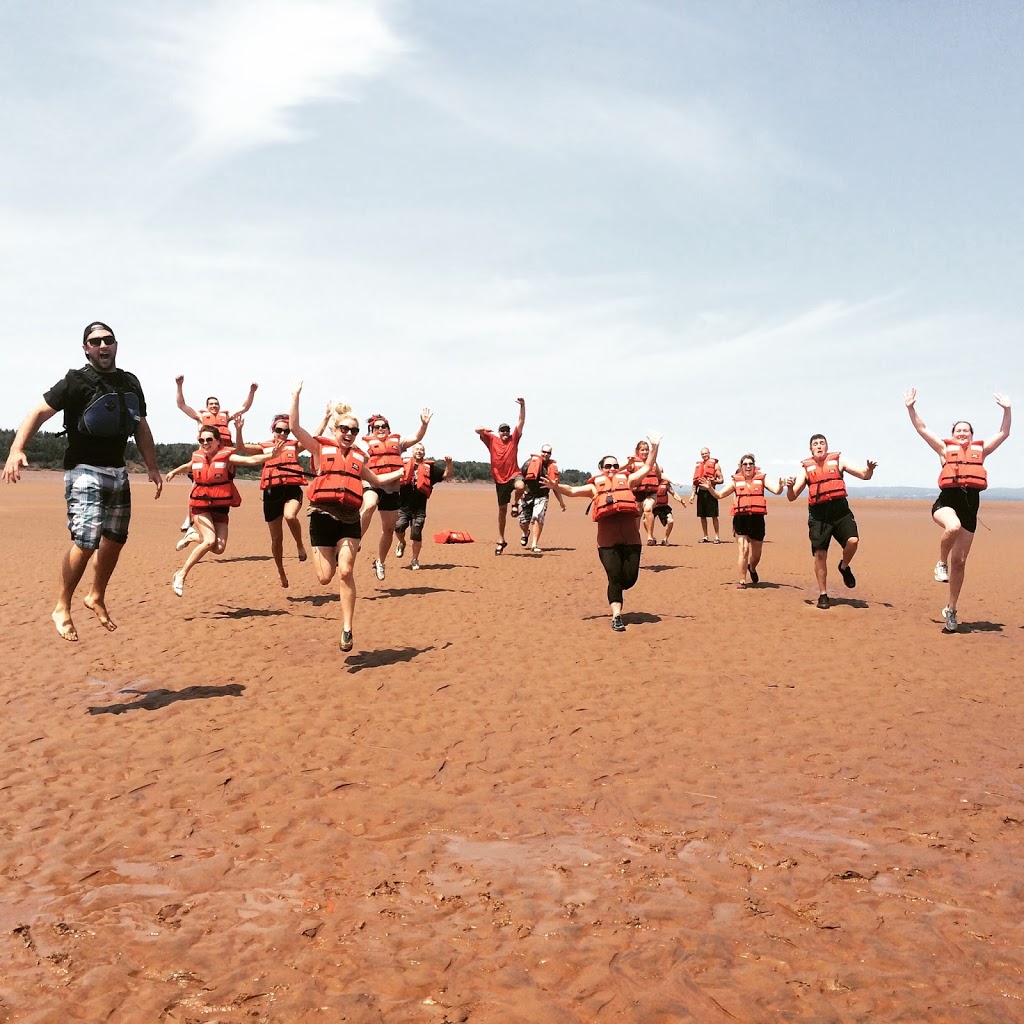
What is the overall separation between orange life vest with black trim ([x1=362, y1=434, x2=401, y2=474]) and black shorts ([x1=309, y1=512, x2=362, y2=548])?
13.9 feet

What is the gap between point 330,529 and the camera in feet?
29.8

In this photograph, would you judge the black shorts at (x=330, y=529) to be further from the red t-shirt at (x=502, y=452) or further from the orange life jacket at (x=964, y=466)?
the red t-shirt at (x=502, y=452)

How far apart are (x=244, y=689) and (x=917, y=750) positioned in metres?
5.52

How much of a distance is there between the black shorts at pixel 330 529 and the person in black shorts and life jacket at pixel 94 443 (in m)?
2.24

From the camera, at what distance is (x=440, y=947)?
3.78 metres

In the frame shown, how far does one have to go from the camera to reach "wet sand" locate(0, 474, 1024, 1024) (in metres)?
3.52

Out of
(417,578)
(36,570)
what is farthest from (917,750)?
(36,570)

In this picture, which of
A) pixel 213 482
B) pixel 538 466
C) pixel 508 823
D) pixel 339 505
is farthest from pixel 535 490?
pixel 508 823

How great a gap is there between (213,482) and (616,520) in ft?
17.0

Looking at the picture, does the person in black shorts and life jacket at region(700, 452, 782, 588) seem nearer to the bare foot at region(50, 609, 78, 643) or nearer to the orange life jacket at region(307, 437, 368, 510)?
the orange life jacket at region(307, 437, 368, 510)

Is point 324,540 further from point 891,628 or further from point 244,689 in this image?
point 891,628

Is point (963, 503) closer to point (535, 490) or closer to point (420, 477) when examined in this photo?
point (420, 477)

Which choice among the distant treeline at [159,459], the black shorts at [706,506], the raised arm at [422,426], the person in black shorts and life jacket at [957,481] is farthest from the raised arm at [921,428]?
the distant treeline at [159,459]

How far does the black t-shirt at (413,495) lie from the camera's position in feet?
50.5
